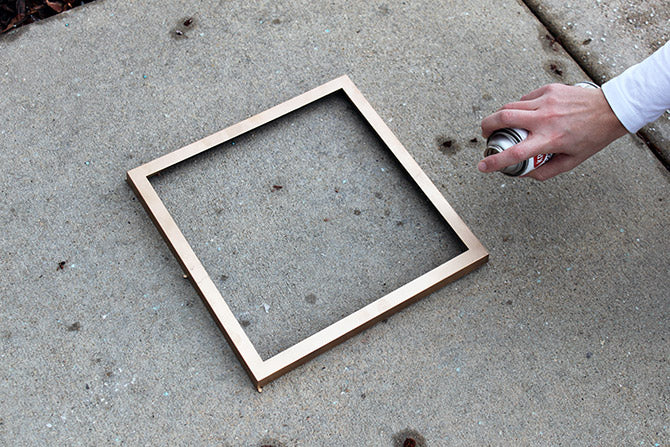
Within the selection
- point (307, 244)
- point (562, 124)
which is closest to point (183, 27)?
point (307, 244)

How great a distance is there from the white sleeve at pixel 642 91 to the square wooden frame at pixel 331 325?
0.53 meters

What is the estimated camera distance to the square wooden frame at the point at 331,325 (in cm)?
174

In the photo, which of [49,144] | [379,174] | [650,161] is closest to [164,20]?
[49,144]

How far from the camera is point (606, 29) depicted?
7.80 feet

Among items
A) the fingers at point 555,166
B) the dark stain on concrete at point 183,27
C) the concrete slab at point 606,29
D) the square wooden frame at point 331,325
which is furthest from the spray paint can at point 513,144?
the dark stain on concrete at point 183,27

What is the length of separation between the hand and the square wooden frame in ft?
1.09

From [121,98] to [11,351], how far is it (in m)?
0.85

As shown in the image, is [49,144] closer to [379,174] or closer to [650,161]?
[379,174]

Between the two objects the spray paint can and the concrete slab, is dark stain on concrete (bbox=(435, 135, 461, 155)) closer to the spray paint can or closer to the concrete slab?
the spray paint can

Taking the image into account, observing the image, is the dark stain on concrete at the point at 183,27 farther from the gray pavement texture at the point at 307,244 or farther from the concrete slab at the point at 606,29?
the concrete slab at the point at 606,29

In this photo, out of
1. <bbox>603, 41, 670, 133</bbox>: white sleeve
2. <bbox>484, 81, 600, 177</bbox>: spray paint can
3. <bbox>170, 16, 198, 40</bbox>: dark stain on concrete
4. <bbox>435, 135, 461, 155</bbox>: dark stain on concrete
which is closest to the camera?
<bbox>603, 41, 670, 133</bbox>: white sleeve

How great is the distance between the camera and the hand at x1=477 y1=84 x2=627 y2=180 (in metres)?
1.61

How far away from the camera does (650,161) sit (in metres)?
2.13

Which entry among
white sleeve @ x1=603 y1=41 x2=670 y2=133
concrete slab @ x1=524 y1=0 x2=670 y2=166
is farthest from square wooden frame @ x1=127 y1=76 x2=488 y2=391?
concrete slab @ x1=524 y1=0 x2=670 y2=166
